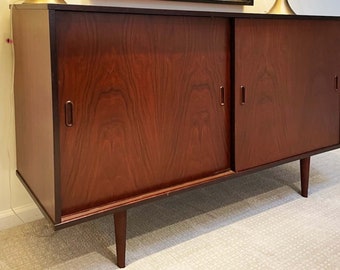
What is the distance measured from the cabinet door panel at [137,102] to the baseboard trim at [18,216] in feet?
2.13

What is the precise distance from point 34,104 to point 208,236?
0.95 meters

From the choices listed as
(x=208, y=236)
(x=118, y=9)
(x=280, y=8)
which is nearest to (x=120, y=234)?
(x=208, y=236)

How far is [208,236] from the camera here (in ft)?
5.95

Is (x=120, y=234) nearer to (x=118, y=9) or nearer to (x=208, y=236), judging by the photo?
(x=208, y=236)

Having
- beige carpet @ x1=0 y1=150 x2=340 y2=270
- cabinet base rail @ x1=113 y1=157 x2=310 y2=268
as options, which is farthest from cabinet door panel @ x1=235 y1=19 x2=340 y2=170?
cabinet base rail @ x1=113 y1=157 x2=310 y2=268

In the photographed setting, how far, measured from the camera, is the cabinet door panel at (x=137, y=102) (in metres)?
1.30

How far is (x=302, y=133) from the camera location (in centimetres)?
203

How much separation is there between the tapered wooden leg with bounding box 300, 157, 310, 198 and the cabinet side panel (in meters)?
1.38

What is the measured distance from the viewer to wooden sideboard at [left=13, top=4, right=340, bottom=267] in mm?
1296

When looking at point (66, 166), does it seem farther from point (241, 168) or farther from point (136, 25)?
point (241, 168)

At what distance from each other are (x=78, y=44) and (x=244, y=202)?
4.31 feet

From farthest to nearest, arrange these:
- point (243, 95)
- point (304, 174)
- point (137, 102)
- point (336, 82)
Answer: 1. point (304, 174)
2. point (336, 82)
3. point (243, 95)
4. point (137, 102)

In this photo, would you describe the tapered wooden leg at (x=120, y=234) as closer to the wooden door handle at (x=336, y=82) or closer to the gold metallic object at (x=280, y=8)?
the wooden door handle at (x=336, y=82)

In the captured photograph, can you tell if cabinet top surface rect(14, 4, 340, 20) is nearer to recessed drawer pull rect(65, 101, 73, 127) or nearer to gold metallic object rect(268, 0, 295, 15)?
recessed drawer pull rect(65, 101, 73, 127)
